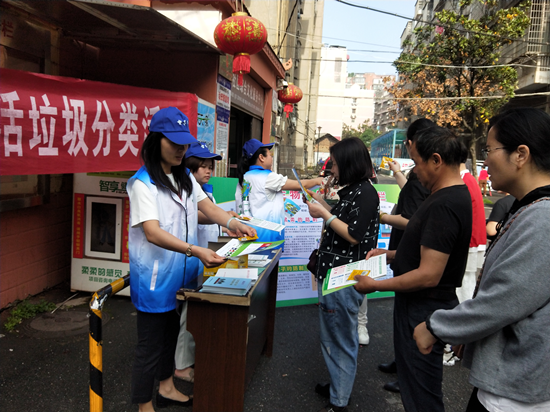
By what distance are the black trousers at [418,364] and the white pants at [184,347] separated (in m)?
1.69

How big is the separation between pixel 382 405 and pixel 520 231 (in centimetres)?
222

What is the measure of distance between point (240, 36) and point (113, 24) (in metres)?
1.46

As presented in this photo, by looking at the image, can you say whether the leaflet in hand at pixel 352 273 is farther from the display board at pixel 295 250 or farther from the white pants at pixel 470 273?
the display board at pixel 295 250

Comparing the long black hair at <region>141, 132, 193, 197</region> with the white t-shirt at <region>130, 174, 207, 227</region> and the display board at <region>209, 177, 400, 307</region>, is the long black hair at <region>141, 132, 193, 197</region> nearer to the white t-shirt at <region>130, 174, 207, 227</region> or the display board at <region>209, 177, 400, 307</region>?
the white t-shirt at <region>130, 174, 207, 227</region>

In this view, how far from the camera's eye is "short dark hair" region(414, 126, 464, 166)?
6.32 ft

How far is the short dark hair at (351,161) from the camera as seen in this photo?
2539 millimetres

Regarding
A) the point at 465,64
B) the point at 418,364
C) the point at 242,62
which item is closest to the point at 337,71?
the point at 465,64

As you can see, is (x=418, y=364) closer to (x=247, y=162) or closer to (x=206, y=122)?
(x=247, y=162)

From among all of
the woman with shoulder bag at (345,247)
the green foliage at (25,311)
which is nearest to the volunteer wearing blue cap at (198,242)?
the woman with shoulder bag at (345,247)

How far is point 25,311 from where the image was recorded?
3.96 meters

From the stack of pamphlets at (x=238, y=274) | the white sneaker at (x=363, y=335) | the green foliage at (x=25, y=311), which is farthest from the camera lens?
the white sneaker at (x=363, y=335)

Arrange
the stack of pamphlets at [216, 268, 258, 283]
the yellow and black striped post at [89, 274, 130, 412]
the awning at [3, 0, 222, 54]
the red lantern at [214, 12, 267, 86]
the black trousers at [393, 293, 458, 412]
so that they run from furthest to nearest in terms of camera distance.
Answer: the red lantern at [214, 12, 267, 86] → the awning at [3, 0, 222, 54] → the stack of pamphlets at [216, 268, 258, 283] → the yellow and black striped post at [89, 274, 130, 412] → the black trousers at [393, 293, 458, 412]

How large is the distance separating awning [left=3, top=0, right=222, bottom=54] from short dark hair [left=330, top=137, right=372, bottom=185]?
2.25 metres

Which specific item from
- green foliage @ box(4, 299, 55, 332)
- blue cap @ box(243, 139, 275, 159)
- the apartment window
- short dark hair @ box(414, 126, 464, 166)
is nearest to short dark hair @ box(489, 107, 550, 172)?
short dark hair @ box(414, 126, 464, 166)
